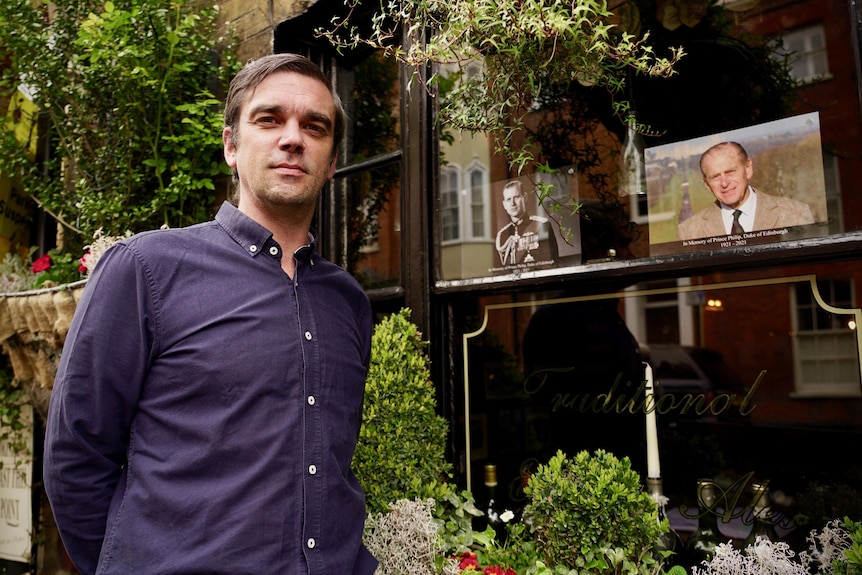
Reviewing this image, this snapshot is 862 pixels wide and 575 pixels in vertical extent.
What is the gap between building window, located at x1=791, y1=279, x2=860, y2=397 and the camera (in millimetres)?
2123

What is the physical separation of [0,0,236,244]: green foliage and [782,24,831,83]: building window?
8.79 ft

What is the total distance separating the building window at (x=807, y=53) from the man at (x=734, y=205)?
0.31 m

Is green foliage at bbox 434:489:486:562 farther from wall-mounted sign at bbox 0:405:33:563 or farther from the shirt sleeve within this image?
wall-mounted sign at bbox 0:405:33:563

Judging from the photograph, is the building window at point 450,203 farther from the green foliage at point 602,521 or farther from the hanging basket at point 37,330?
the hanging basket at point 37,330

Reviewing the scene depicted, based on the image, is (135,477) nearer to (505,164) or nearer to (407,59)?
(407,59)

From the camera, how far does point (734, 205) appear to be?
231 centimetres

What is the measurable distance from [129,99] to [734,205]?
315cm

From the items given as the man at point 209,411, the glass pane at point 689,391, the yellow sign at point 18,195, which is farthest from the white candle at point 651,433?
the yellow sign at point 18,195

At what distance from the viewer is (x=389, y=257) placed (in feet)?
11.1

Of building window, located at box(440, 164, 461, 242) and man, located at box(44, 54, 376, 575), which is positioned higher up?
building window, located at box(440, 164, 461, 242)

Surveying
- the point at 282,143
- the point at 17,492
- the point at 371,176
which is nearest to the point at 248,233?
the point at 282,143

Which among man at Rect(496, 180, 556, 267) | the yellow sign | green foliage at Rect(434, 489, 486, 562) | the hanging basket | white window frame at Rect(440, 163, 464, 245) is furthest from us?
the yellow sign

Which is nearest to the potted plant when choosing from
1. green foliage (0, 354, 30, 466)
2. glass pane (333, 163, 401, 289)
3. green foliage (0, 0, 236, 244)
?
green foliage (0, 0, 236, 244)

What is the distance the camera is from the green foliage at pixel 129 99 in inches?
138
